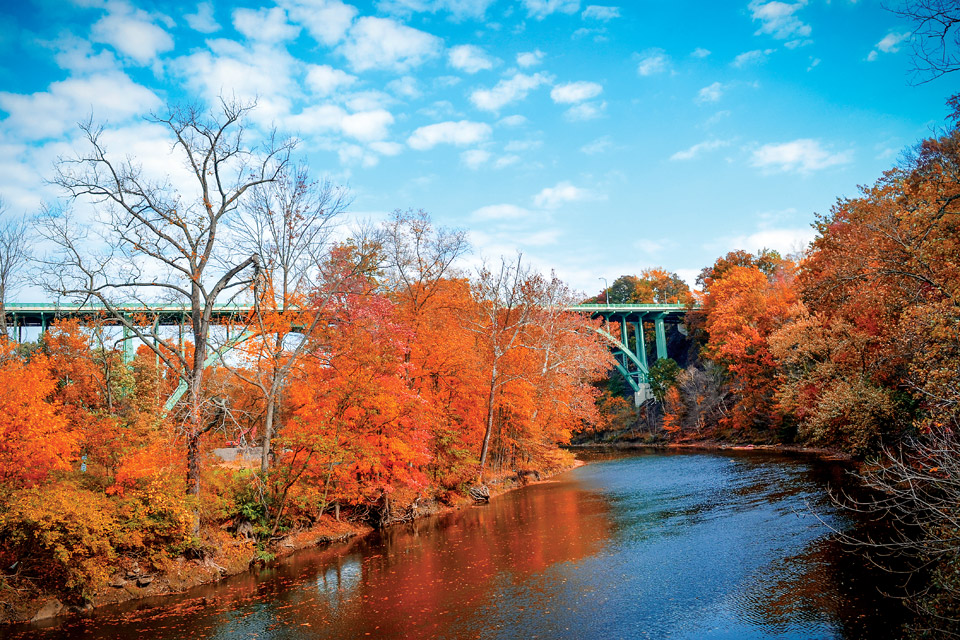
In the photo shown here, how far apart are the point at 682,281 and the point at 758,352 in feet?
129

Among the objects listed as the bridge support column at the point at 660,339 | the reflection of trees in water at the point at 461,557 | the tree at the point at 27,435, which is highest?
the bridge support column at the point at 660,339

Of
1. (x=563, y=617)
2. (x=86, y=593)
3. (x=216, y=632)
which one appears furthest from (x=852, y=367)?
(x=86, y=593)

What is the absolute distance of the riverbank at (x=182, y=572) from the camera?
10.7 meters

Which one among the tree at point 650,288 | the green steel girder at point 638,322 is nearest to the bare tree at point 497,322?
the green steel girder at point 638,322

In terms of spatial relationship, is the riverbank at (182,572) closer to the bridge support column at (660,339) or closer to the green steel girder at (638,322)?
the green steel girder at (638,322)

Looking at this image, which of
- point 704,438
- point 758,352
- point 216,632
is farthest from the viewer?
point 704,438

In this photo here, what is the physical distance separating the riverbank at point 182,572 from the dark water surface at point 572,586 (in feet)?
1.63

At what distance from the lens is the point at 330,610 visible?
34.6ft

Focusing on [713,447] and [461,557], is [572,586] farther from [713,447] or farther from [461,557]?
[713,447]

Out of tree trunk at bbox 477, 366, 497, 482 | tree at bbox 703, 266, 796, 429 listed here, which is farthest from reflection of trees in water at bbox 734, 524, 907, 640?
tree at bbox 703, 266, 796, 429

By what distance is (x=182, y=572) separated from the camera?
1296 cm

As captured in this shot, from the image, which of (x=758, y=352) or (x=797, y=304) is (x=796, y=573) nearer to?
(x=797, y=304)

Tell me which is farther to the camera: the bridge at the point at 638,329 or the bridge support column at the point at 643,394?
the bridge at the point at 638,329

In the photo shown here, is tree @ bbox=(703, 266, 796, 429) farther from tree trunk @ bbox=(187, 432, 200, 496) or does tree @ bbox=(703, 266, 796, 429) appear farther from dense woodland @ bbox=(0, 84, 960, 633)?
tree trunk @ bbox=(187, 432, 200, 496)
